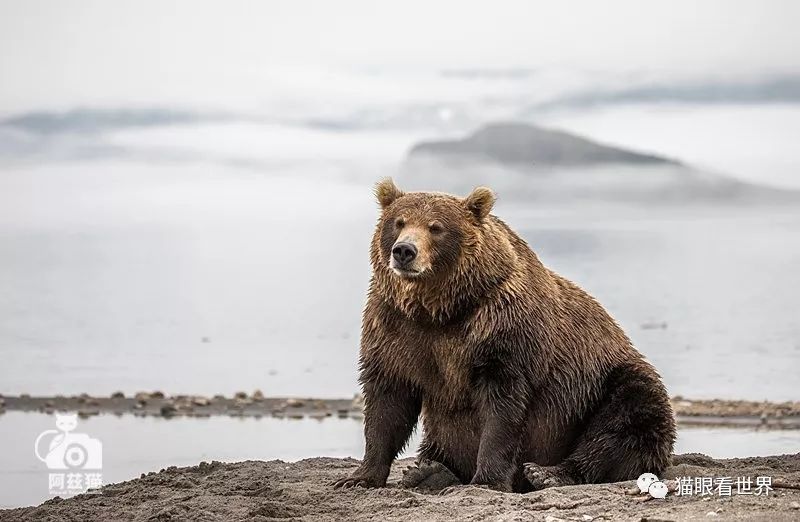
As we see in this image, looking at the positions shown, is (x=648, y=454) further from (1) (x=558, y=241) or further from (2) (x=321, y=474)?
(1) (x=558, y=241)

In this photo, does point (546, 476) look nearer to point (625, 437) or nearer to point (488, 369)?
point (625, 437)

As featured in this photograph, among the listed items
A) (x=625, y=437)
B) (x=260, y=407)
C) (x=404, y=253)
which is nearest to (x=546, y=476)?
(x=625, y=437)

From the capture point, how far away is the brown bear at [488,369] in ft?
24.0

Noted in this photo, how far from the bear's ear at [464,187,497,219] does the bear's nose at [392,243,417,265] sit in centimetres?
58

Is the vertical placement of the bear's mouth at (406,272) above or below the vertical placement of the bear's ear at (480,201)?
below

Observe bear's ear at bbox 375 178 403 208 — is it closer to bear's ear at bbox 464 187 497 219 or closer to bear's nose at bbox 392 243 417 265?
bear's ear at bbox 464 187 497 219

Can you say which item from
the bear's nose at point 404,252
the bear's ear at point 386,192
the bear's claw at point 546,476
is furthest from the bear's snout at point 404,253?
the bear's claw at point 546,476

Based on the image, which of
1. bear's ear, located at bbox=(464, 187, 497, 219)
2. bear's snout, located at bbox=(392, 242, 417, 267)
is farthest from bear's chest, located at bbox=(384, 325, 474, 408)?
bear's ear, located at bbox=(464, 187, 497, 219)

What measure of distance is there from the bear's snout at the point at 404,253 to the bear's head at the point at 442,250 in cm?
11

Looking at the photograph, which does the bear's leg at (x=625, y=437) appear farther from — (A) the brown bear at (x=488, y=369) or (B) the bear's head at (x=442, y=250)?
(B) the bear's head at (x=442, y=250)

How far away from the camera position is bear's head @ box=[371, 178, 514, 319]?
23.7 feet

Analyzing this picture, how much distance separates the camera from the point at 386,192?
24.9 ft

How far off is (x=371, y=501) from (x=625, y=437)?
5.11ft

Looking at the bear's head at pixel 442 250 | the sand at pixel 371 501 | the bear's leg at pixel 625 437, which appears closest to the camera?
the sand at pixel 371 501
